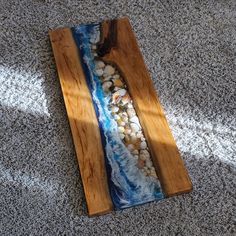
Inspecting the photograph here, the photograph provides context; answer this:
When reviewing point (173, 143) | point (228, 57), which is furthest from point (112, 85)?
point (228, 57)

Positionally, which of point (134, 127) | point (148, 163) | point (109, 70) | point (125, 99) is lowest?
point (148, 163)

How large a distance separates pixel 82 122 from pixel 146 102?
0.76ft

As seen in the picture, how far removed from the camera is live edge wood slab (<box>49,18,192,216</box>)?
4.22 ft

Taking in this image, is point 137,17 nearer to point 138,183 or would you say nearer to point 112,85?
point 112,85

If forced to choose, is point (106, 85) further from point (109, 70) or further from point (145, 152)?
point (145, 152)

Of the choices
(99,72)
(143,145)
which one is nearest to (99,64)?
(99,72)

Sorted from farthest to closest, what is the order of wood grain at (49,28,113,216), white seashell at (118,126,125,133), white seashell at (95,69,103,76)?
white seashell at (95,69,103,76) → white seashell at (118,126,125,133) → wood grain at (49,28,113,216)

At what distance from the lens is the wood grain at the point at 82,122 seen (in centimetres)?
127

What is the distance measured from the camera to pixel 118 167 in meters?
1.31

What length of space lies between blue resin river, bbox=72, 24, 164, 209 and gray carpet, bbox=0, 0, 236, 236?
0.14ft

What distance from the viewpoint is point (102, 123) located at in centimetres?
140

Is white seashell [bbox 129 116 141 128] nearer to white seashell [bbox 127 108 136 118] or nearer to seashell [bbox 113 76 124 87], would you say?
white seashell [bbox 127 108 136 118]

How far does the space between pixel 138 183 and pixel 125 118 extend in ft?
0.82

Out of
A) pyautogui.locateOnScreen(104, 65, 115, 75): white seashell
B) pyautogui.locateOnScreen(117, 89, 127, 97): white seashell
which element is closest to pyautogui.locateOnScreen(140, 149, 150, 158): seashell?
pyautogui.locateOnScreen(117, 89, 127, 97): white seashell
